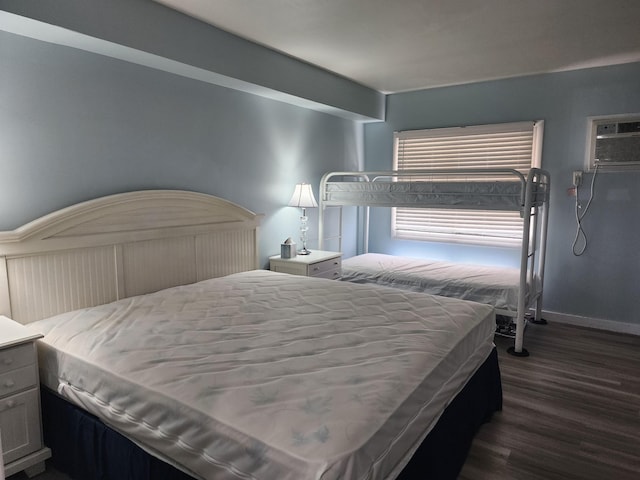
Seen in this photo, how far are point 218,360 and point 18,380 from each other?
0.91 m

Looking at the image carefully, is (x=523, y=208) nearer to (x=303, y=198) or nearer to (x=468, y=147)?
(x=468, y=147)

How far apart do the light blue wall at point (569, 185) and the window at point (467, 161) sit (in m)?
0.11

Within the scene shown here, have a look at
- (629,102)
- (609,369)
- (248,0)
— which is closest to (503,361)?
(609,369)

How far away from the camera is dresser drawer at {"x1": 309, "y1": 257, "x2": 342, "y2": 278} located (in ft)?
12.5

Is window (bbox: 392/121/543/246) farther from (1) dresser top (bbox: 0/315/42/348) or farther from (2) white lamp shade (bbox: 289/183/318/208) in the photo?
(1) dresser top (bbox: 0/315/42/348)

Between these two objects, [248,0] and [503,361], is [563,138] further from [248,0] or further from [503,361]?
[248,0]

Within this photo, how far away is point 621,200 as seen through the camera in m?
3.82

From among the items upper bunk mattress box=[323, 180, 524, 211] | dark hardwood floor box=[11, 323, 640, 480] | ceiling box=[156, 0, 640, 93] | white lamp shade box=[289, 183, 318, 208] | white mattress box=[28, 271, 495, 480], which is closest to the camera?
white mattress box=[28, 271, 495, 480]

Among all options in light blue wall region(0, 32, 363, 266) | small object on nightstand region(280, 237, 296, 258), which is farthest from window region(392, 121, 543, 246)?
small object on nightstand region(280, 237, 296, 258)

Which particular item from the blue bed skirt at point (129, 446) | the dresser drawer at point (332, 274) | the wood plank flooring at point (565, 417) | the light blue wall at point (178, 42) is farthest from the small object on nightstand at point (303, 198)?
the blue bed skirt at point (129, 446)

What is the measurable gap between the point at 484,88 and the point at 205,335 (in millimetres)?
3849

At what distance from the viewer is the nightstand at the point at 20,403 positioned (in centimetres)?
182

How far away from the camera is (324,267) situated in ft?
13.0

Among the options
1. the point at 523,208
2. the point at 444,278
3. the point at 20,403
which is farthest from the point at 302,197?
the point at 20,403
